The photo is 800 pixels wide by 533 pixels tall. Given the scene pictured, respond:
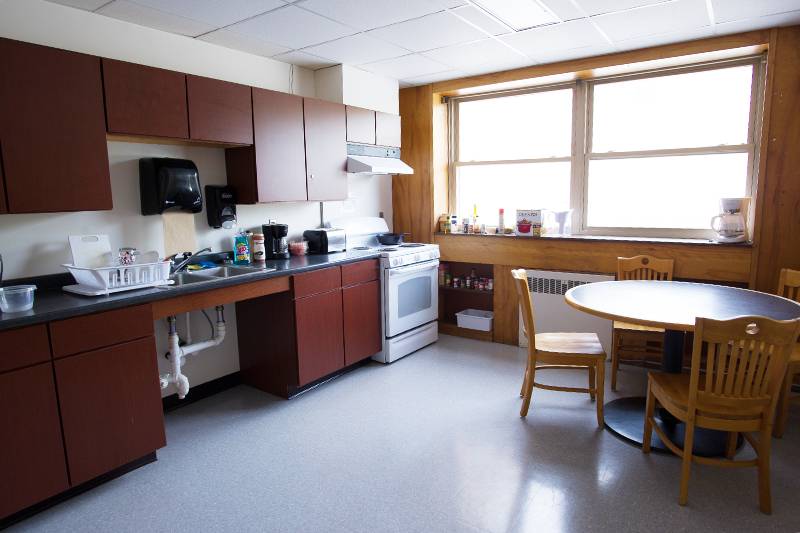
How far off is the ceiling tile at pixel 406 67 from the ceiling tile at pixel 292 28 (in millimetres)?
697

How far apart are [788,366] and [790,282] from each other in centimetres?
68

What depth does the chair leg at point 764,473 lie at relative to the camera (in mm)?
2053

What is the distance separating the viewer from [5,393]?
1.97 metres

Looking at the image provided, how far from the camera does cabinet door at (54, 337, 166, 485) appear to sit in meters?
2.17

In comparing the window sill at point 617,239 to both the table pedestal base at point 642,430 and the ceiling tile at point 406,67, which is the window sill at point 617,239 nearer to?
the table pedestal base at point 642,430

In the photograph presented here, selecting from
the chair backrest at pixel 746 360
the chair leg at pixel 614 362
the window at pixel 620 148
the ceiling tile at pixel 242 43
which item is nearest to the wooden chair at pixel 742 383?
the chair backrest at pixel 746 360

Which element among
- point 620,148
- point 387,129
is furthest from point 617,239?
point 387,129

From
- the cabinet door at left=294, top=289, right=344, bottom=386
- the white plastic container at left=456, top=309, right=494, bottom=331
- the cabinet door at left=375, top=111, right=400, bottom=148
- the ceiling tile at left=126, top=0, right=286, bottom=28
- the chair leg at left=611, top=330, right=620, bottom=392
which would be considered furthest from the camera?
the white plastic container at left=456, top=309, right=494, bottom=331

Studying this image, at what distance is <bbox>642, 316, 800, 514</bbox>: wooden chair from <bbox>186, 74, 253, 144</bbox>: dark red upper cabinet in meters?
2.72

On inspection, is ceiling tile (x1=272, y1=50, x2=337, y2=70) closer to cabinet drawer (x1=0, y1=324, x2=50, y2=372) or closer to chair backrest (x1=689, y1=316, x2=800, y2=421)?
cabinet drawer (x1=0, y1=324, x2=50, y2=372)

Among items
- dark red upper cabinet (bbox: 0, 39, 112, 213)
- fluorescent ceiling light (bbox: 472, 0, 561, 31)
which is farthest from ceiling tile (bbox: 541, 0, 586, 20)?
dark red upper cabinet (bbox: 0, 39, 112, 213)

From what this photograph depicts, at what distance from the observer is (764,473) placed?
206 cm

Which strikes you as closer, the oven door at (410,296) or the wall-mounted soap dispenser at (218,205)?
the wall-mounted soap dispenser at (218,205)

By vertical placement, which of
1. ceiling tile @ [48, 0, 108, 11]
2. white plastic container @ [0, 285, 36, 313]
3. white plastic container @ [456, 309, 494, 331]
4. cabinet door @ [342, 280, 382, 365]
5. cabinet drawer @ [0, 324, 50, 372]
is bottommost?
white plastic container @ [456, 309, 494, 331]
